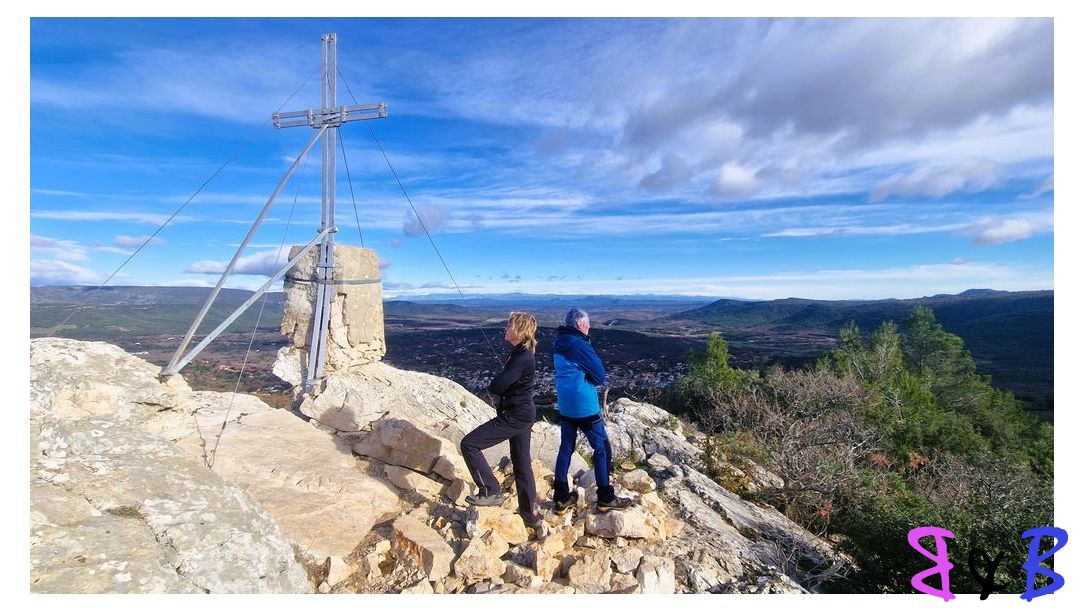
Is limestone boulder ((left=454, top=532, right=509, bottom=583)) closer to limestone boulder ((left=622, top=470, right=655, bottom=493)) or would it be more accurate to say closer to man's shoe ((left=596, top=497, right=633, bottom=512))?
man's shoe ((left=596, top=497, right=633, bottom=512))

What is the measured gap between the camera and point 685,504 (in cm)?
572

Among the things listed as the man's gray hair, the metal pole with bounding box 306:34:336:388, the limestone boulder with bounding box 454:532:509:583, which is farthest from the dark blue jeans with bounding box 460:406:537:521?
the metal pole with bounding box 306:34:336:388

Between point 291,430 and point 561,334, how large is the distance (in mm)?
4260

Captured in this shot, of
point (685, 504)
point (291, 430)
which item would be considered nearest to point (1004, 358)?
A: point (685, 504)

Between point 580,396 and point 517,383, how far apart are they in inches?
25.4

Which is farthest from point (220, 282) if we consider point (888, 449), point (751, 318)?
point (751, 318)

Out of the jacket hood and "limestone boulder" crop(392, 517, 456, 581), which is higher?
the jacket hood

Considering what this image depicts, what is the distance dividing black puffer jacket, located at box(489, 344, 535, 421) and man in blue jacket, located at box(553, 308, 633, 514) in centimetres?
32

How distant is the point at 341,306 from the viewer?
8.17m

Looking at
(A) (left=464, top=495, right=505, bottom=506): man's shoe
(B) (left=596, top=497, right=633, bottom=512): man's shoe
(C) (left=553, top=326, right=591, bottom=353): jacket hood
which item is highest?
(C) (left=553, top=326, right=591, bottom=353): jacket hood

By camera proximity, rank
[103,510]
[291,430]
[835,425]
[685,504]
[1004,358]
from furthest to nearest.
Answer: [1004,358] → [835,425] → [291,430] → [685,504] → [103,510]

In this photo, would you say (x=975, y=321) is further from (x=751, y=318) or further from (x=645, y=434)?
(x=645, y=434)

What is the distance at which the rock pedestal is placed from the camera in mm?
7848
